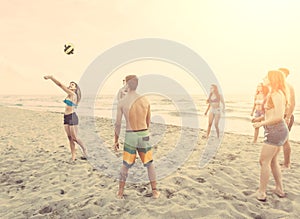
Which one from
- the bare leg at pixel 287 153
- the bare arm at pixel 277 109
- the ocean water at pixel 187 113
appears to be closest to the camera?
the bare arm at pixel 277 109

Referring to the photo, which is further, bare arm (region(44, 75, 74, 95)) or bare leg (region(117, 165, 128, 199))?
bare arm (region(44, 75, 74, 95))

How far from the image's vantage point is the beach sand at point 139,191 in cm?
358

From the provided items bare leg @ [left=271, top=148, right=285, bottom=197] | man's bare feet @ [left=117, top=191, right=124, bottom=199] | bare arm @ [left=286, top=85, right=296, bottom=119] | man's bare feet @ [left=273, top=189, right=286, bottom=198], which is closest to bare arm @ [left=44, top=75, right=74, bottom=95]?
man's bare feet @ [left=117, top=191, right=124, bottom=199]

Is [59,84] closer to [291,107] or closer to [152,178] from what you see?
[152,178]

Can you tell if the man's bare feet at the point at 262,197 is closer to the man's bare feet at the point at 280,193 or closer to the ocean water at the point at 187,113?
the man's bare feet at the point at 280,193

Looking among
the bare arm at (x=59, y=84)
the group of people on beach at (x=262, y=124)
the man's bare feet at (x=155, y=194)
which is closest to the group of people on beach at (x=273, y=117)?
the group of people on beach at (x=262, y=124)

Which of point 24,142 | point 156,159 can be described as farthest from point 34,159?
point 156,159

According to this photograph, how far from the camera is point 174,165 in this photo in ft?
19.8

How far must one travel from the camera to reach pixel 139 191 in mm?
4344

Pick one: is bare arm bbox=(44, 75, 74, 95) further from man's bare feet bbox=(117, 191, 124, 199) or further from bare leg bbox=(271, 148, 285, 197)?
bare leg bbox=(271, 148, 285, 197)

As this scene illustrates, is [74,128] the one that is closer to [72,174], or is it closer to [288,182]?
[72,174]

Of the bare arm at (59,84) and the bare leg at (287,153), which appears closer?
the bare arm at (59,84)

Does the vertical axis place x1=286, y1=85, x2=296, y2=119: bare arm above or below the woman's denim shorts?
above

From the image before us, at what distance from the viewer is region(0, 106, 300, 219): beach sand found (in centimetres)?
358
